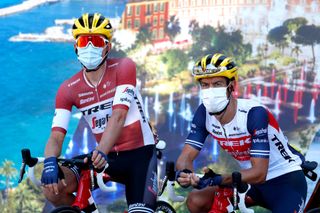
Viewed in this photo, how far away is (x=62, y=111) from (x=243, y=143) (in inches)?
50.0

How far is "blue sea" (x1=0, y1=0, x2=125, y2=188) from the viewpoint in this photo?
22.9ft

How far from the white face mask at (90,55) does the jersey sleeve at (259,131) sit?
1.09m

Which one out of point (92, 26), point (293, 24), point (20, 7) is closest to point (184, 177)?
point (92, 26)

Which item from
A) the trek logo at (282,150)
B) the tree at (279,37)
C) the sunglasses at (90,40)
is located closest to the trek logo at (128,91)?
the sunglasses at (90,40)

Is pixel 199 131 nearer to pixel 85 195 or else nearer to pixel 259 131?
pixel 259 131

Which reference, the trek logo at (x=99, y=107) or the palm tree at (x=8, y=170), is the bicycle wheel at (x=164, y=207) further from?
the palm tree at (x=8, y=170)

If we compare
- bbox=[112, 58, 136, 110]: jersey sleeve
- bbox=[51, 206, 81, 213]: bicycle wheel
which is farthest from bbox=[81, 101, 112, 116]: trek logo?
bbox=[51, 206, 81, 213]: bicycle wheel

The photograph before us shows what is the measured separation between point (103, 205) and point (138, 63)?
163cm

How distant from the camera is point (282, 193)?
409 cm

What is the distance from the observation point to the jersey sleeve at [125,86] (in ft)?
14.0

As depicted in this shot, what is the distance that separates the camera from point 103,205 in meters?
6.84

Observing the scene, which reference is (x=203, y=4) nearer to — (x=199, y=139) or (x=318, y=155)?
(x=318, y=155)

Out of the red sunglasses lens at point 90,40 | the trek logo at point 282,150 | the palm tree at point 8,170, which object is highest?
the red sunglasses lens at point 90,40

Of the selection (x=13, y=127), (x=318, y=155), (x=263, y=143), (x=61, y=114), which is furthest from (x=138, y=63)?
(x=263, y=143)
